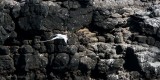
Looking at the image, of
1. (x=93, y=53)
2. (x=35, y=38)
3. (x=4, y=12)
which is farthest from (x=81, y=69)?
(x=4, y=12)

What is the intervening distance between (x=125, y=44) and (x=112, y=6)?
175cm

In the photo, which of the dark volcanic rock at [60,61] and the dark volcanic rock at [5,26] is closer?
the dark volcanic rock at [5,26]

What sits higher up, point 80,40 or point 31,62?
point 80,40

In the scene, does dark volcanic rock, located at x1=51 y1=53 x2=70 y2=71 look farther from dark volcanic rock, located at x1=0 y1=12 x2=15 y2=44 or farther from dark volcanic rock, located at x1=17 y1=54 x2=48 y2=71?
dark volcanic rock, located at x1=0 y1=12 x2=15 y2=44

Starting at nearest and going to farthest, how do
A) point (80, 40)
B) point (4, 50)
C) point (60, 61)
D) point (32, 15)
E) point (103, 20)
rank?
point (32, 15), point (4, 50), point (60, 61), point (80, 40), point (103, 20)

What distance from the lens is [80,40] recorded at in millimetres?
23031

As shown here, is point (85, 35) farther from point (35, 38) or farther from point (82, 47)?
point (35, 38)

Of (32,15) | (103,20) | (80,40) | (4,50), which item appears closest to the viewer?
(32,15)

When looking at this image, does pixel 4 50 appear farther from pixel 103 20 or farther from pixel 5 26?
pixel 103 20

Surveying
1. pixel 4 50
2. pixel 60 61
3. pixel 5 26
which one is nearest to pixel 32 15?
pixel 5 26

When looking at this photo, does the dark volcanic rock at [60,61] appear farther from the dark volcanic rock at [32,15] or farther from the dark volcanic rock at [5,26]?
the dark volcanic rock at [5,26]

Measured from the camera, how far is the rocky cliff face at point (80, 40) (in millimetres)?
22141

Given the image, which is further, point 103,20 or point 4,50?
point 103,20

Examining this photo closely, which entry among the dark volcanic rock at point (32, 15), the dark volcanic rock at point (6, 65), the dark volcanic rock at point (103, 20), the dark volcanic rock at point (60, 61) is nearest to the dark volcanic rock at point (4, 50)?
the dark volcanic rock at point (6, 65)
